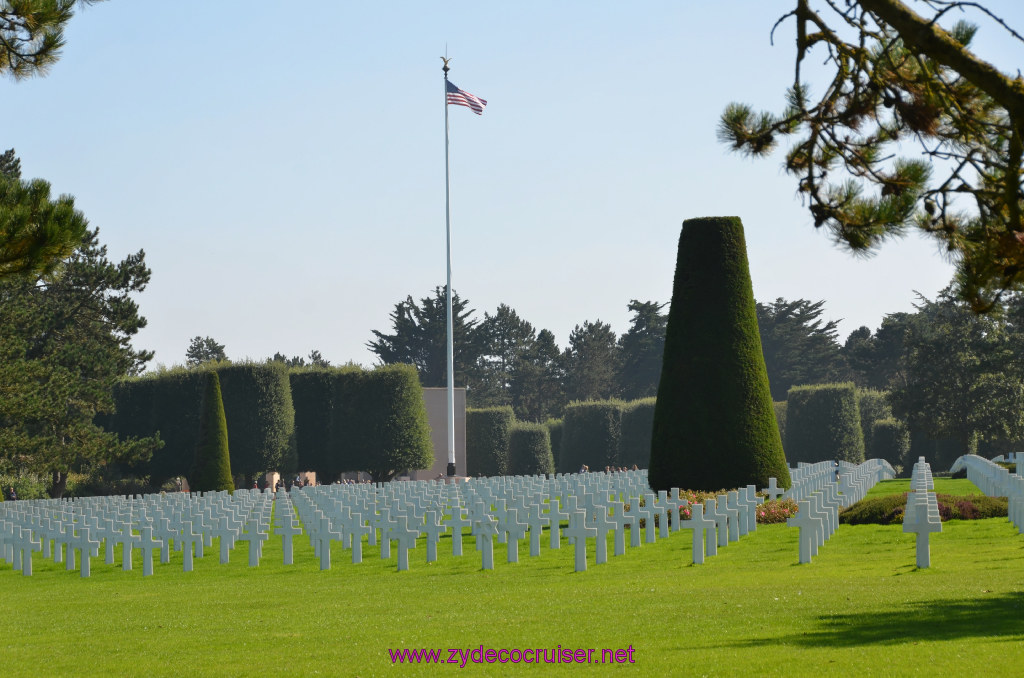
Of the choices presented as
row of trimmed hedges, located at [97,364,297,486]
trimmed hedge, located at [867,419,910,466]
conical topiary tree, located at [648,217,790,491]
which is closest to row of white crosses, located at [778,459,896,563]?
conical topiary tree, located at [648,217,790,491]

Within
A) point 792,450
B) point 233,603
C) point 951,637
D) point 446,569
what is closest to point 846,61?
point 951,637

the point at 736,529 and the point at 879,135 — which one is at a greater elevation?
the point at 879,135

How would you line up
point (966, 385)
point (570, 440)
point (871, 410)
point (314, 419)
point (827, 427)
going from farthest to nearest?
point (871, 410) < point (570, 440) < point (827, 427) < point (966, 385) < point (314, 419)

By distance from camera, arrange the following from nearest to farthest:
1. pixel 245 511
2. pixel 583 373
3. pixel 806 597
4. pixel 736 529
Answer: pixel 806 597, pixel 736 529, pixel 245 511, pixel 583 373

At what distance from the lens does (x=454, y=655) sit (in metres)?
8.22

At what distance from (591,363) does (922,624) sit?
252 feet

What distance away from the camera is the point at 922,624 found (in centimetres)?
880

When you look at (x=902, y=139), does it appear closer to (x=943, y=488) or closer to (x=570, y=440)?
(x=943, y=488)

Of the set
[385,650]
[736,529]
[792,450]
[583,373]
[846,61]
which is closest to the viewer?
[846,61]

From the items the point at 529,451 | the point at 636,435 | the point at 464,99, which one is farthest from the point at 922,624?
the point at 529,451

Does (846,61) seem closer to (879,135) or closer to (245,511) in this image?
(879,135)

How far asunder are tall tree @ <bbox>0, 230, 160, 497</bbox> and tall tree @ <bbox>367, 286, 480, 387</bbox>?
1300 inches

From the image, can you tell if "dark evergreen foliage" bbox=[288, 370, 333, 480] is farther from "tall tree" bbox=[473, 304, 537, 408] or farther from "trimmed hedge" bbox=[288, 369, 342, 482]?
"tall tree" bbox=[473, 304, 537, 408]

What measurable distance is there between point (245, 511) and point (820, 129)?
55.0 ft
